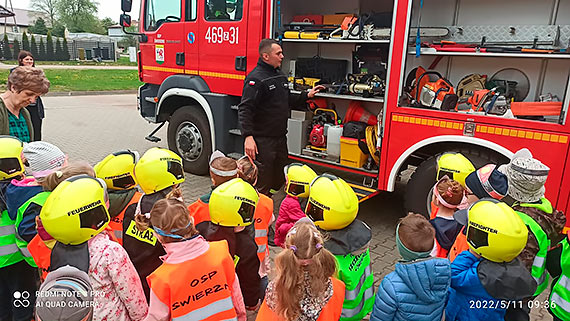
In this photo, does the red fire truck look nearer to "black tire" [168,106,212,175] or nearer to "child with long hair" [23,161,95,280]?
"black tire" [168,106,212,175]

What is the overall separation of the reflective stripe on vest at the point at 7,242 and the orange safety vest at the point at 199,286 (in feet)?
3.69

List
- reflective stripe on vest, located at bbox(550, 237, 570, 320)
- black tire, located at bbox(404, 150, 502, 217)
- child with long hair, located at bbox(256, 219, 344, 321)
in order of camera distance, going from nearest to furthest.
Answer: child with long hair, located at bbox(256, 219, 344, 321)
reflective stripe on vest, located at bbox(550, 237, 570, 320)
black tire, located at bbox(404, 150, 502, 217)

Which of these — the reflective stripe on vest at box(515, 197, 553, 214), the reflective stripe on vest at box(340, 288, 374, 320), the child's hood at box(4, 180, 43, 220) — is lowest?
the reflective stripe on vest at box(340, 288, 374, 320)

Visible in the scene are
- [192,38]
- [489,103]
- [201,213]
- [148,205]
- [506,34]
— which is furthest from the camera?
[192,38]

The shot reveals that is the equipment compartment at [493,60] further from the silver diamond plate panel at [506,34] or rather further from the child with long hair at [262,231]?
the child with long hair at [262,231]

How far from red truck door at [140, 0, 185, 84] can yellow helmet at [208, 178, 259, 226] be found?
445cm

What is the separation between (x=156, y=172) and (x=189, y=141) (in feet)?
12.7

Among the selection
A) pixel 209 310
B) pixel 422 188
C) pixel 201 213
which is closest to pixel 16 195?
pixel 201 213

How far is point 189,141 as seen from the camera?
6531 mm

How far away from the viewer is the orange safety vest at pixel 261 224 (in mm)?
2936

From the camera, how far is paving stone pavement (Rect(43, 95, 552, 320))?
14.7ft

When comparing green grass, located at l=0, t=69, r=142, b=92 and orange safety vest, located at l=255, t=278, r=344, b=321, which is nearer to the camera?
orange safety vest, located at l=255, t=278, r=344, b=321

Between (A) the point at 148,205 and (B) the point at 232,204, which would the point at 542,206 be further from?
(A) the point at 148,205

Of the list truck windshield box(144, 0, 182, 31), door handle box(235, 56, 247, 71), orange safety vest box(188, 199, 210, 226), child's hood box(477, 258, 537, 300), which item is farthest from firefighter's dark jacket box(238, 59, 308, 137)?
child's hood box(477, 258, 537, 300)
